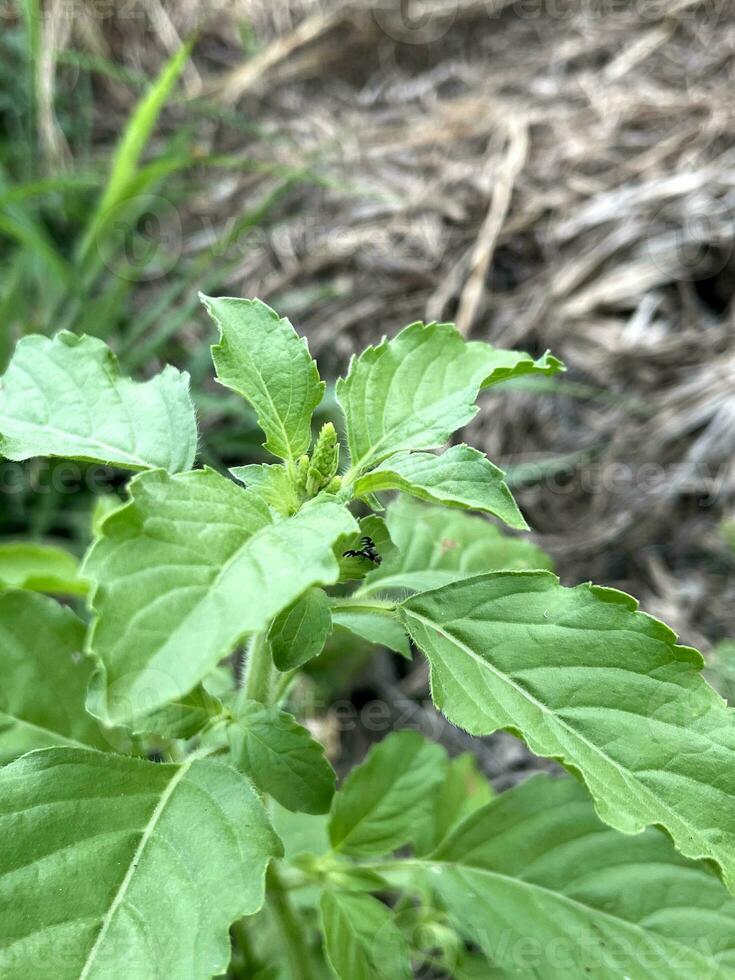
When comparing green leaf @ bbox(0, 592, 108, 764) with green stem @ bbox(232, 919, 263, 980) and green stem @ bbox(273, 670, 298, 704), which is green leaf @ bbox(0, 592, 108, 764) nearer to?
green stem @ bbox(273, 670, 298, 704)

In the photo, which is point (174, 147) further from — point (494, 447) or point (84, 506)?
point (494, 447)

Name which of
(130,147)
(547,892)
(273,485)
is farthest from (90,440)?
(130,147)

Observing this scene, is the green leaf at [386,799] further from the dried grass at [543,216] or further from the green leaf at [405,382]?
the dried grass at [543,216]

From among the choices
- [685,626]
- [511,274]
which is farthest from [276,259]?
[685,626]

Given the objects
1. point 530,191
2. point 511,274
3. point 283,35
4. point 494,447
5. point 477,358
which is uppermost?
point 283,35

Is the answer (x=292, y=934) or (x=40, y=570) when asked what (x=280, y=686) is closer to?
(x=292, y=934)

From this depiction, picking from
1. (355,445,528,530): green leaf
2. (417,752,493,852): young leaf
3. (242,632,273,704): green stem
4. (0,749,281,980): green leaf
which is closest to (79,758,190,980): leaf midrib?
(0,749,281,980): green leaf
